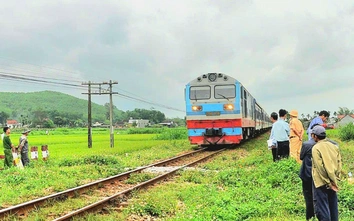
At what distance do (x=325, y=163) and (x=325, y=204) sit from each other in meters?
0.60

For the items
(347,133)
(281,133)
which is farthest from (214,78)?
(347,133)

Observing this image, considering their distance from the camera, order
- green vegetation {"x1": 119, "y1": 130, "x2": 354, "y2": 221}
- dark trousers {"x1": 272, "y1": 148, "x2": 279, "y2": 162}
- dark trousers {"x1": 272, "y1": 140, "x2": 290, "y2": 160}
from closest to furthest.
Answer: green vegetation {"x1": 119, "y1": 130, "x2": 354, "y2": 221}, dark trousers {"x1": 272, "y1": 140, "x2": 290, "y2": 160}, dark trousers {"x1": 272, "y1": 148, "x2": 279, "y2": 162}

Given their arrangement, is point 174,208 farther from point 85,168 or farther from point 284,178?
point 85,168

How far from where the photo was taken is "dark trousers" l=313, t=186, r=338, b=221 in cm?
544

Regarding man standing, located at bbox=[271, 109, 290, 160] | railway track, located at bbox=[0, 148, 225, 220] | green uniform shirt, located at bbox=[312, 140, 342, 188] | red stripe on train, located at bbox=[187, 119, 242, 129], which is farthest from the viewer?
red stripe on train, located at bbox=[187, 119, 242, 129]

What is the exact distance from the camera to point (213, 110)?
67.0 feet

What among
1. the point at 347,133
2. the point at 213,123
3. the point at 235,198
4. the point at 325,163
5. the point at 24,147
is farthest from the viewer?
the point at 347,133

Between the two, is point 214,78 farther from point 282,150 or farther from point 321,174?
point 321,174

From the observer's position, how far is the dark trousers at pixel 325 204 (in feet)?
17.8


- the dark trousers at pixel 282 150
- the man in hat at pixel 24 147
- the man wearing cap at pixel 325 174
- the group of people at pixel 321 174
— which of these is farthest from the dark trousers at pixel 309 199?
the man in hat at pixel 24 147

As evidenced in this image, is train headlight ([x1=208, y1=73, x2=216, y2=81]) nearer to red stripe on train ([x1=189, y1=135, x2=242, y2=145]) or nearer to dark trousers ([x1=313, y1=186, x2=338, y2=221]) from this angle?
red stripe on train ([x1=189, y1=135, x2=242, y2=145])

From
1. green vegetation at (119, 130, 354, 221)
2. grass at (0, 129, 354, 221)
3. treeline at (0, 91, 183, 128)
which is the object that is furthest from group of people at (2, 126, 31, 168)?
treeline at (0, 91, 183, 128)

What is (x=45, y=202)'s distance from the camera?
26.7ft

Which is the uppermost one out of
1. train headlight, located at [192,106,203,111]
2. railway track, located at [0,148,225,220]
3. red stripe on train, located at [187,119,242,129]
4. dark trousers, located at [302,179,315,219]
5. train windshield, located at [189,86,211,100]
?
train windshield, located at [189,86,211,100]
